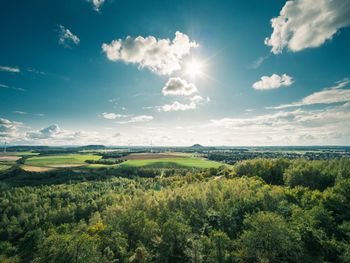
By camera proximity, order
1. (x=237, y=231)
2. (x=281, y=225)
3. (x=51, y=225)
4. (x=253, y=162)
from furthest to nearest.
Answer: (x=253, y=162) → (x=51, y=225) → (x=237, y=231) → (x=281, y=225)

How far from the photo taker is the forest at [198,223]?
45.2 m

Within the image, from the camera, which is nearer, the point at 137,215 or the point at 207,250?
the point at 207,250

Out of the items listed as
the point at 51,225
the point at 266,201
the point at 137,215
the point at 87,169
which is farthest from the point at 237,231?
the point at 87,169

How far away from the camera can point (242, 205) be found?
222 feet

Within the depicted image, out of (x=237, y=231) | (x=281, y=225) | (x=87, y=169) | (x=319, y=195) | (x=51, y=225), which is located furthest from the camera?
(x=87, y=169)

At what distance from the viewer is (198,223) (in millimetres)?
64062

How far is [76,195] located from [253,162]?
109026 mm

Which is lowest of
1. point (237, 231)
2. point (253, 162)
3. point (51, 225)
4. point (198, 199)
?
point (51, 225)

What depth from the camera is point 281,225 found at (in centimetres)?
4531

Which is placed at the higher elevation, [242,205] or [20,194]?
[242,205]

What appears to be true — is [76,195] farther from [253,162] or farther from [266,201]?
[253,162]

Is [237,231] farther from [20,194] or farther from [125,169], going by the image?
[125,169]

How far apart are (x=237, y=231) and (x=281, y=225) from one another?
58.4 feet

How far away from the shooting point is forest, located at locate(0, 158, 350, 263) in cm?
4522
